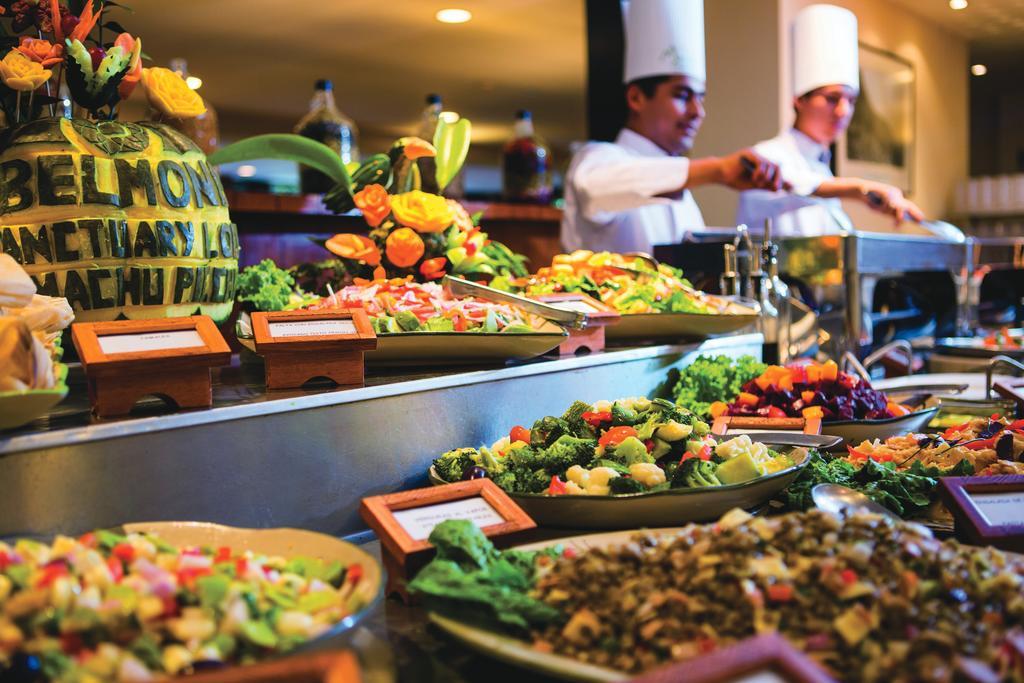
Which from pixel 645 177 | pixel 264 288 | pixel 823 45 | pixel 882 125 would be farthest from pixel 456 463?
pixel 882 125

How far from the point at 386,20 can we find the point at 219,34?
105 cm

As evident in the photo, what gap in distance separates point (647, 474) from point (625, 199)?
2260mm

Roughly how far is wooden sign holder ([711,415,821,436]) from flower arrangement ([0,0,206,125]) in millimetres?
981

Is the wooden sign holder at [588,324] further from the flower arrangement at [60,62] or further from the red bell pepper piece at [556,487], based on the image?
the flower arrangement at [60,62]

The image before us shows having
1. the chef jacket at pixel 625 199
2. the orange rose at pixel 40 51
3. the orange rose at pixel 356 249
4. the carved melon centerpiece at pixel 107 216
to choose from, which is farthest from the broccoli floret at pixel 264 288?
the chef jacket at pixel 625 199

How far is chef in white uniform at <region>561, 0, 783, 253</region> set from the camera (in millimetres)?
3176

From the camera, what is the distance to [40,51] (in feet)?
3.79

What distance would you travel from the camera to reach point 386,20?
541 cm

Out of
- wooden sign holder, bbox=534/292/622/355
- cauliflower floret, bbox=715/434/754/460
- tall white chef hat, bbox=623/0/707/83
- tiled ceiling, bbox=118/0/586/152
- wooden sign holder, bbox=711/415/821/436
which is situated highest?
tiled ceiling, bbox=118/0/586/152

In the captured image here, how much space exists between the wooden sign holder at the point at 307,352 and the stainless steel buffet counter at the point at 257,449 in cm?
4

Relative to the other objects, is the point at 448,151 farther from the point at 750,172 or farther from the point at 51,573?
the point at 51,573

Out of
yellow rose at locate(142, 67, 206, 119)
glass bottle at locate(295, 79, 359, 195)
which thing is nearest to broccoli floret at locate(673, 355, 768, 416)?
yellow rose at locate(142, 67, 206, 119)

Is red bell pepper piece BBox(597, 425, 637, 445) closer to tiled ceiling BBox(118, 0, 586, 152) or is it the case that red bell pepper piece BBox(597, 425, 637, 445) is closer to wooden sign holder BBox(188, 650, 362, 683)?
wooden sign holder BBox(188, 650, 362, 683)

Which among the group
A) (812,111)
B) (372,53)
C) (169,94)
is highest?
(372,53)
